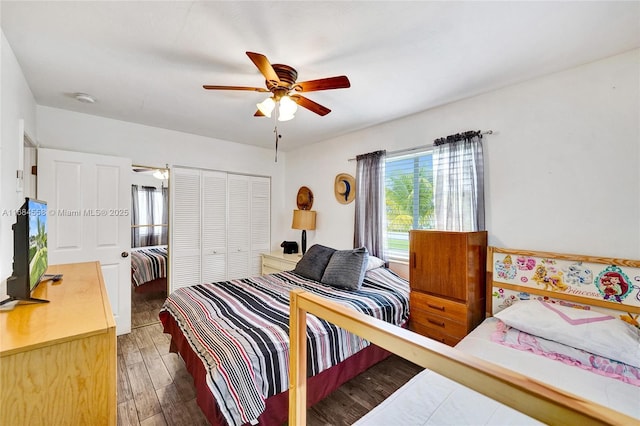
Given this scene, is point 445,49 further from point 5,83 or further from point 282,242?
point 282,242

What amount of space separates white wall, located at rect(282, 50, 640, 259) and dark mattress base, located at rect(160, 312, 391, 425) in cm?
159

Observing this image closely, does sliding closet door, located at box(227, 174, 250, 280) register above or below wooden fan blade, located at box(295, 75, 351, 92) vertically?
below

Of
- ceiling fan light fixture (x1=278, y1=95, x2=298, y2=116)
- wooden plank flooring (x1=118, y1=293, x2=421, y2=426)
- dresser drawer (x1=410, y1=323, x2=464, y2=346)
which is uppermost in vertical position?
ceiling fan light fixture (x1=278, y1=95, x2=298, y2=116)

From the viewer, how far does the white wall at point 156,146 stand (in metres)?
2.94

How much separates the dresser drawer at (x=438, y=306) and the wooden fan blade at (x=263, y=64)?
2147 millimetres

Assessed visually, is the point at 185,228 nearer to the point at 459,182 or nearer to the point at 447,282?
the point at 447,282

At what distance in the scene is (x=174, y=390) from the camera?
2137mm

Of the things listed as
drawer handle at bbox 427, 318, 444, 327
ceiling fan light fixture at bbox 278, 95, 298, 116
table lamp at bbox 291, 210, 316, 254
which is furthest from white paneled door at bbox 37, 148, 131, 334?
drawer handle at bbox 427, 318, 444, 327

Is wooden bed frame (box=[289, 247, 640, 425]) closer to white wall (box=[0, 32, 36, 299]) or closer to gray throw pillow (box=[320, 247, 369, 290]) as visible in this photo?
white wall (box=[0, 32, 36, 299])

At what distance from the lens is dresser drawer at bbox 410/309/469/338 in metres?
2.20

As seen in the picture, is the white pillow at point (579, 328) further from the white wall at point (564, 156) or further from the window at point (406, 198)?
the window at point (406, 198)

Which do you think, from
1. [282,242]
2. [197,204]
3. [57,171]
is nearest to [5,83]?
[57,171]

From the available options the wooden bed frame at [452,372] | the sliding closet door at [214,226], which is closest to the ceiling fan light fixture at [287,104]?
the wooden bed frame at [452,372]

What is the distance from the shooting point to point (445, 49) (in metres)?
1.82
